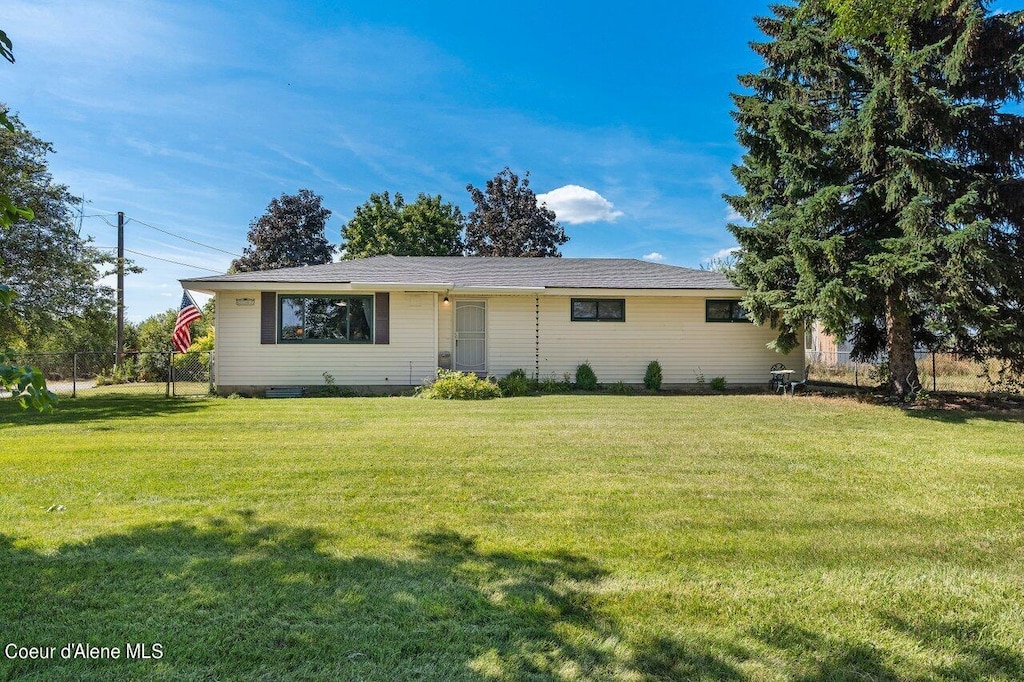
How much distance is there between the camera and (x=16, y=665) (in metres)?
2.02

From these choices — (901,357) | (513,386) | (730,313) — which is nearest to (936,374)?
(901,357)

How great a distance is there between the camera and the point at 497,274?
46.5 feet

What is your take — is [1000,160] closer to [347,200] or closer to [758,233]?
[758,233]

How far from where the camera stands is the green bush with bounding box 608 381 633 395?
1277 cm

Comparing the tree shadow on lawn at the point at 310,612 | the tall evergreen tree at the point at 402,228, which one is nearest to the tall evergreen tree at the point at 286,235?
the tall evergreen tree at the point at 402,228

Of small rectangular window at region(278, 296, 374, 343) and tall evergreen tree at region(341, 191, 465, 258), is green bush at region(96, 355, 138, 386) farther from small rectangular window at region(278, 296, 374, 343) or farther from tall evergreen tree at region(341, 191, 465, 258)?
tall evergreen tree at region(341, 191, 465, 258)

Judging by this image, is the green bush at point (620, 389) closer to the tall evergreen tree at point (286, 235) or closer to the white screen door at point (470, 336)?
the white screen door at point (470, 336)

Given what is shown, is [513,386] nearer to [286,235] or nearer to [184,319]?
[184,319]

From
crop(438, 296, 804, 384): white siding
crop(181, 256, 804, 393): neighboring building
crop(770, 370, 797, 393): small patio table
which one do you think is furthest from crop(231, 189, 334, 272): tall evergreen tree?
crop(770, 370, 797, 393): small patio table

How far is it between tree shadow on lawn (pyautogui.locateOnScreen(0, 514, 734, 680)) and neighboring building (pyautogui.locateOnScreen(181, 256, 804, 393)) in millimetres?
9297

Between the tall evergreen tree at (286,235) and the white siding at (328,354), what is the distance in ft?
71.2

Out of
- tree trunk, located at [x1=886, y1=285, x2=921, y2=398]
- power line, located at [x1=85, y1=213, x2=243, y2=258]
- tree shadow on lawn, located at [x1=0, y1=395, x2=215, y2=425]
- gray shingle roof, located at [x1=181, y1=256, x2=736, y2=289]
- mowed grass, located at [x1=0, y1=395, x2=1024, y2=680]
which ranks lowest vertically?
mowed grass, located at [x1=0, y1=395, x2=1024, y2=680]

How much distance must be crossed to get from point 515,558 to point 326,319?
417 inches

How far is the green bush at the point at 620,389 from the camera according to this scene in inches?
503
